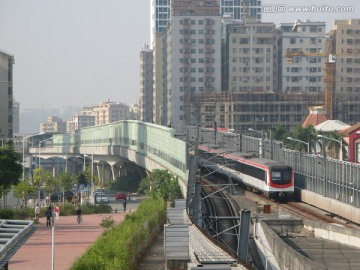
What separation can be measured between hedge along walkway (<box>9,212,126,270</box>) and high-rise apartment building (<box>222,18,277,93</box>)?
11663 cm

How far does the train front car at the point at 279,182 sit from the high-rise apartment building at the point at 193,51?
107m

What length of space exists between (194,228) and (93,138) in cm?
12647

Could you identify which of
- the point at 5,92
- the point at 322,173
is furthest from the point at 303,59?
the point at 322,173

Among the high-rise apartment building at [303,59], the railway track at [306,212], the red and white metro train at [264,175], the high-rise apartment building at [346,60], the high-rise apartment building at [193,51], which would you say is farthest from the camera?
the high-rise apartment building at [303,59]

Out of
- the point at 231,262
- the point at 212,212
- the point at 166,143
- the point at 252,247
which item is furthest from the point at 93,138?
the point at 231,262

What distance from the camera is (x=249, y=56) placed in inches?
6905

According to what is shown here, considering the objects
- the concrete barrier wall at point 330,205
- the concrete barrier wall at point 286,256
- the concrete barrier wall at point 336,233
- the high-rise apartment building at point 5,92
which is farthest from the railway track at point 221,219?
the high-rise apartment building at point 5,92

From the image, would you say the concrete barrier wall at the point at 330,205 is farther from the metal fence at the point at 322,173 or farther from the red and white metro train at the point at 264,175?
the red and white metro train at the point at 264,175

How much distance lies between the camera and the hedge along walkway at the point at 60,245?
37.2 meters

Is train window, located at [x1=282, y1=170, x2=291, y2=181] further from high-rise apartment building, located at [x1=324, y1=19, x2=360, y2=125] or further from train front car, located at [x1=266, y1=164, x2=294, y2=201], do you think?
high-rise apartment building, located at [x1=324, y1=19, x2=360, y2=125]

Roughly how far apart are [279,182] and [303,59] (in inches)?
4847

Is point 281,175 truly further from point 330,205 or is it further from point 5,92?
point 5,92

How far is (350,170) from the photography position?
50625 millimetres

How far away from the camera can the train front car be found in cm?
6034
